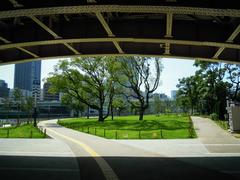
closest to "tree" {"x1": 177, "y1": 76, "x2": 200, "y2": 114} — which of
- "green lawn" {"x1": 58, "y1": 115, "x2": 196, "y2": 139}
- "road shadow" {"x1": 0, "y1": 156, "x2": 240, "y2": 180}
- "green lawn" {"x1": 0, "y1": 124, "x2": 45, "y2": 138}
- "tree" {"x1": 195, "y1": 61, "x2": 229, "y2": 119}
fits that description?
"tree" {"x1": 195, "y1": 61, "x2": 229, "y2": 119}

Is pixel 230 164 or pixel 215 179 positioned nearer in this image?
pixel 215 179

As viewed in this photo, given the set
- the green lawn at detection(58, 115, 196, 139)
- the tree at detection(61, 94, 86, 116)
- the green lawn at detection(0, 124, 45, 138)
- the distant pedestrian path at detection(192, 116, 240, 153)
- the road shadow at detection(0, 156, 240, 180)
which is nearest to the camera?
the road shadow at detection(0, 156, 240, 180)

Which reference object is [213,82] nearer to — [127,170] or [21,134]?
[21,134]

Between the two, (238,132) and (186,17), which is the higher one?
(186,17)

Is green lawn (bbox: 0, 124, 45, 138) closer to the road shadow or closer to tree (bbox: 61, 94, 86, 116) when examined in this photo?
the road shadow

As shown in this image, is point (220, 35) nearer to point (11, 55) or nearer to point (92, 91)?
Answer: point (11, 55)

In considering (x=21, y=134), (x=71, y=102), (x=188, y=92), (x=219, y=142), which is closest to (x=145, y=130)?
(x=21, y=134)

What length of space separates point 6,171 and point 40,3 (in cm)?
630

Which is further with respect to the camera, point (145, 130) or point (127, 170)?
point (145, 130)

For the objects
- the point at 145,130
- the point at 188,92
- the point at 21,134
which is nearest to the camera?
the point at 21,134

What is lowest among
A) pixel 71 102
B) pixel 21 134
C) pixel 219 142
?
pixel 21 134

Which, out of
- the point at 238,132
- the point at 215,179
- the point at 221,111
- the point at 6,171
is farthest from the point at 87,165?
the point at 221,111

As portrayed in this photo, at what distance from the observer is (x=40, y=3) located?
38.7 ft

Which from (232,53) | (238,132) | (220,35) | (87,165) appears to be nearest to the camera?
(87,165)
